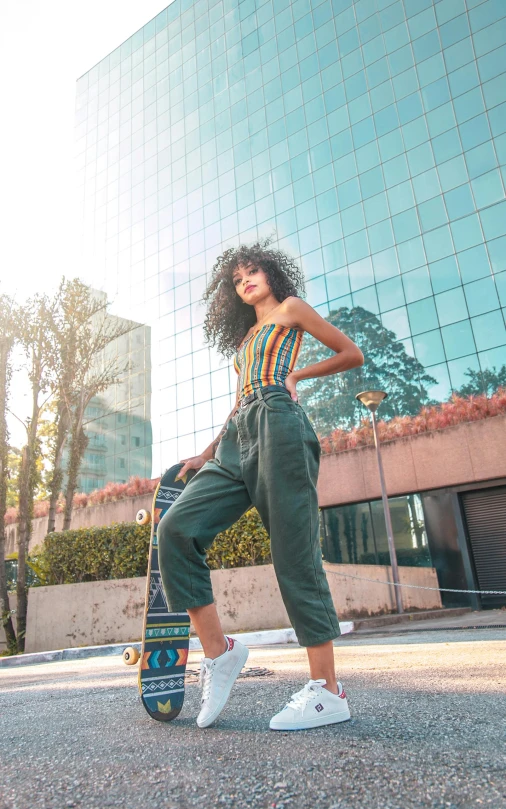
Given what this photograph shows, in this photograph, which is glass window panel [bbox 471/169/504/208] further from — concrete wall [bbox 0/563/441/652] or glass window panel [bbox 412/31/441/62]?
concrete wall [bbox 0/563/441/652]

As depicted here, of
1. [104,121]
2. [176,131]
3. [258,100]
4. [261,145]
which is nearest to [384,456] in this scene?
[261,145]

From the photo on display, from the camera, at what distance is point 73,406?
1543cm

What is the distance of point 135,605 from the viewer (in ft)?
36.3

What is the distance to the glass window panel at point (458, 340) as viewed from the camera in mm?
22125

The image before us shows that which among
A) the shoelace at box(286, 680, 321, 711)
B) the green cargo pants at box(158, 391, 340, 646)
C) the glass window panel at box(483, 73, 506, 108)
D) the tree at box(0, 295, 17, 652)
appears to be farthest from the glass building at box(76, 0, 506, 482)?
the shoelace at box(286, 680, 321, 711)

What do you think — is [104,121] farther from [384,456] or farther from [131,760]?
[131,760]

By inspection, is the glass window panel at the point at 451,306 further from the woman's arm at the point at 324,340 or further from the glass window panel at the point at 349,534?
the woman's arm at the point at 324,340

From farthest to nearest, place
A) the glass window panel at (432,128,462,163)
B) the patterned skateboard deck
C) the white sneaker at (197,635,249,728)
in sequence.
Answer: the glass window panel at (432,128,462,163)
the patterned skateboard deck
the white sneaker at (197,635,249,728)

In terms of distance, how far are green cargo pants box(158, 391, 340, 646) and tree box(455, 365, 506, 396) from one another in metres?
20.6

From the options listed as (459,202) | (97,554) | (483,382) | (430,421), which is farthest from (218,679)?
(459,202)

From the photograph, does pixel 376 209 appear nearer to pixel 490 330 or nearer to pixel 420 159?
pixel 420 159

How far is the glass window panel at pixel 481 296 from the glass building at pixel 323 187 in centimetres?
7

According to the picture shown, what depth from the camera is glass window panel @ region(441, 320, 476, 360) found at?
22.1 meters

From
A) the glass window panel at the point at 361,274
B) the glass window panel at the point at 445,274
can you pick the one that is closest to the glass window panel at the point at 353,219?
the glass window panel at the point at 361,274
